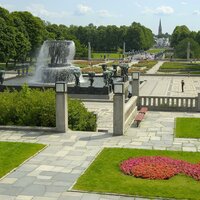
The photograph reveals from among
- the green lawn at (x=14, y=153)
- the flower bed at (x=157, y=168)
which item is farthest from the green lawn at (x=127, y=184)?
the green lawn at (x=14, y=153)

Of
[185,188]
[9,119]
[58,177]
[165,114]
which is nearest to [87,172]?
[58,177]

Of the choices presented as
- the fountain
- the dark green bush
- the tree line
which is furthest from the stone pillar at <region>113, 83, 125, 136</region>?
the tree line

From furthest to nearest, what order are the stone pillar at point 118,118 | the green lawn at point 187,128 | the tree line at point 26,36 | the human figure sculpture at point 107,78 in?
the tree line at point 26,36 < the human figure sculpture at point 107,78 < the green lawn at point 187,128 < the stone pillar at point 118,118

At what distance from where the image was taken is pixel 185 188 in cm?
943

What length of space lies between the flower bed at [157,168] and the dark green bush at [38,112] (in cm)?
509

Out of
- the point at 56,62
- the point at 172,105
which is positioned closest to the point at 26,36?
the point at 56,62

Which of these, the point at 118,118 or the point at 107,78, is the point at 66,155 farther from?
the point at 107,78

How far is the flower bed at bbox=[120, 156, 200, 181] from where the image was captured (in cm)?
1028

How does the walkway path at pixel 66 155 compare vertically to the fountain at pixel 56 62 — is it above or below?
below

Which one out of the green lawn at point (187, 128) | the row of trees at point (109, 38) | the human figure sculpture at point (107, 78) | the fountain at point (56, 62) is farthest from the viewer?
the row of trees at point (109, 38)

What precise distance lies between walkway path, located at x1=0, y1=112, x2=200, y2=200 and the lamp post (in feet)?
1.38

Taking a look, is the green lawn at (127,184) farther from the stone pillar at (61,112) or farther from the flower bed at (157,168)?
the stone pillar at (61,112)

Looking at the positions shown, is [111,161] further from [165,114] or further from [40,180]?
[165,114]

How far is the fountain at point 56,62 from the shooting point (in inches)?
1361
